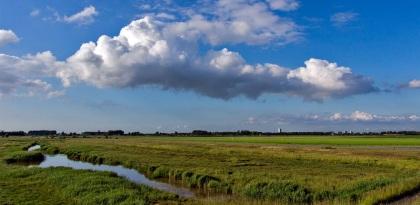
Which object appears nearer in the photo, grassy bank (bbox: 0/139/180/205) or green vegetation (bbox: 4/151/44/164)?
grassy bank (bbox: 0/139/180/205)

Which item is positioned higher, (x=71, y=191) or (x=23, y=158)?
(x=23, y=158)

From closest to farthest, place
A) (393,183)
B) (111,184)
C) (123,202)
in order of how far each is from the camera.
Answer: (123,202), (393,183), (111,184)

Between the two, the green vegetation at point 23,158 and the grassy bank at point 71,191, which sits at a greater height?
the green vegetation at point 23,158

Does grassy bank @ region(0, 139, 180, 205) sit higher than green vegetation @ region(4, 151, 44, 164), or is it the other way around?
green vegetation @ region(4, 151, 44, 164)

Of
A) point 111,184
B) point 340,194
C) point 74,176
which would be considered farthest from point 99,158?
point 340,194

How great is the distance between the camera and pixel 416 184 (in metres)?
25.9

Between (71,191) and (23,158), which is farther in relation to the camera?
(23,158)

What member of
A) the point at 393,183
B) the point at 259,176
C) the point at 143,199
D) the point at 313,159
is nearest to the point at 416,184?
the point at 393,183

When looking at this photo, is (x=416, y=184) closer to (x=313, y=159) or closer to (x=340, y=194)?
(x=340, y=194)

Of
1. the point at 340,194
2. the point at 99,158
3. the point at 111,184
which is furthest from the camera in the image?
the point at 99,158

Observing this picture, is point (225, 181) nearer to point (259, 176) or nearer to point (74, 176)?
point (259, 176)

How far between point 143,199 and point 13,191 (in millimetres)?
9465

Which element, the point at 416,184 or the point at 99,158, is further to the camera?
the point at 99,158

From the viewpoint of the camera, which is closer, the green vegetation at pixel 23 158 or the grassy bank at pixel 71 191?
the grassy bank at pixel 71 191
